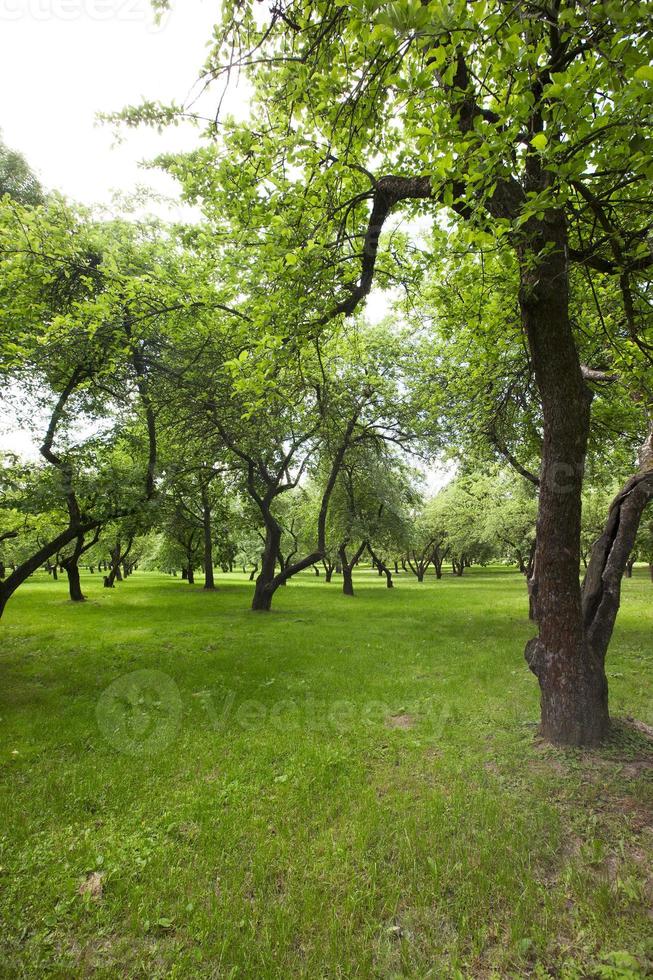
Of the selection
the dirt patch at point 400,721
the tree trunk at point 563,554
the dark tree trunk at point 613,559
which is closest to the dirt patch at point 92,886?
the dirt patch at point 400,721

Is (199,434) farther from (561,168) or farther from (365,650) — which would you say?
(561,168)

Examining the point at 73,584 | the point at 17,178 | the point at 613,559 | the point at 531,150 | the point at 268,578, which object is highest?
the point at 17,178

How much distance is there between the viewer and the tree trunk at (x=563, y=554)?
5.57m

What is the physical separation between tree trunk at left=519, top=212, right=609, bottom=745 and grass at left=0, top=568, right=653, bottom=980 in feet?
1.77

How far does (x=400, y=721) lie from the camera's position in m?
7.30

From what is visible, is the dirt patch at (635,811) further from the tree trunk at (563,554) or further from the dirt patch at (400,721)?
the dirt patch at (400,721)

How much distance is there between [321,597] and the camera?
89.5 ft

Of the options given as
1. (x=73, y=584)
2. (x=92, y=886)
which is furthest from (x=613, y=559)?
(x=73, y=584)

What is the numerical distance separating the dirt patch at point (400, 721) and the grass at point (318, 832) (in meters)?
0.05

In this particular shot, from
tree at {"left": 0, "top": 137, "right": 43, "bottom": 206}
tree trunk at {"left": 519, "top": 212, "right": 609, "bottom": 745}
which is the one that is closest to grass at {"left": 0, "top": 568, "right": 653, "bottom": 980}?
tree trunk at {"left": 519, "top": 212, "right": 609, "bottom": 745}

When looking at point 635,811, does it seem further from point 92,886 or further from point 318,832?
point 92,886

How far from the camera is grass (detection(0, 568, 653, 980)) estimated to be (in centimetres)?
313

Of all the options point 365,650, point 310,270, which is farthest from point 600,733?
point 365,650

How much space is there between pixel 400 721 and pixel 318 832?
125 inches
